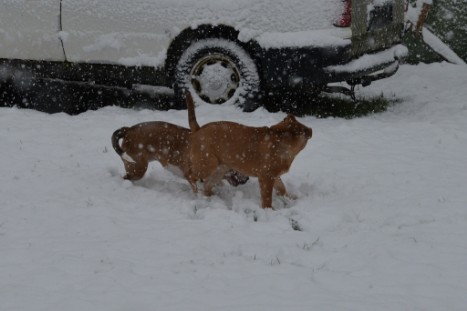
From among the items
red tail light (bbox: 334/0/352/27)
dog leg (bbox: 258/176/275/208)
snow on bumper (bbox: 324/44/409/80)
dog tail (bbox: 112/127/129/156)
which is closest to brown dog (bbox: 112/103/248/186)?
dog tail (bbox: 112/127/129/156)

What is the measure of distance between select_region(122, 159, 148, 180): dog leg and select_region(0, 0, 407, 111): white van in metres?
2.03

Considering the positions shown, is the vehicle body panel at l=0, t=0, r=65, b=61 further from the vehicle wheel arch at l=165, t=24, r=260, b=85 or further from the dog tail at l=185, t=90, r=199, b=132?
the dog tail at l=185, t=90, r=199, b=132

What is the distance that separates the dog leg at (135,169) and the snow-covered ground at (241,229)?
0.33ft

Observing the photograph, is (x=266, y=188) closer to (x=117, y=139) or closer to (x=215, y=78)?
(x=117, y=139)

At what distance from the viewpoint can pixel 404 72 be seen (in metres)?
9.58

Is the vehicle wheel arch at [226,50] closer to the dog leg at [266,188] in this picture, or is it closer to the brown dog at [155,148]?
the brown dog at [155,148]

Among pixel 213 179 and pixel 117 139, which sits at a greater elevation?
pixel 117 139

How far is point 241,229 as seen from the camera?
4.16 meters

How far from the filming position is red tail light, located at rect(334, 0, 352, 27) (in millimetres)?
6484

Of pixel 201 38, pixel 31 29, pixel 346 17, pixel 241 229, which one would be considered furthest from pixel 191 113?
pixel 31 29

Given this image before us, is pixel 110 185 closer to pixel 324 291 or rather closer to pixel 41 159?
pixel 41 159

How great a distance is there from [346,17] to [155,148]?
2.62m

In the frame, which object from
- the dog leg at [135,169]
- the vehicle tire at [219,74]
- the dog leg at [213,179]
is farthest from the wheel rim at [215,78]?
the dog leg at [213,179]

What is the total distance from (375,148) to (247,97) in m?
1.57
